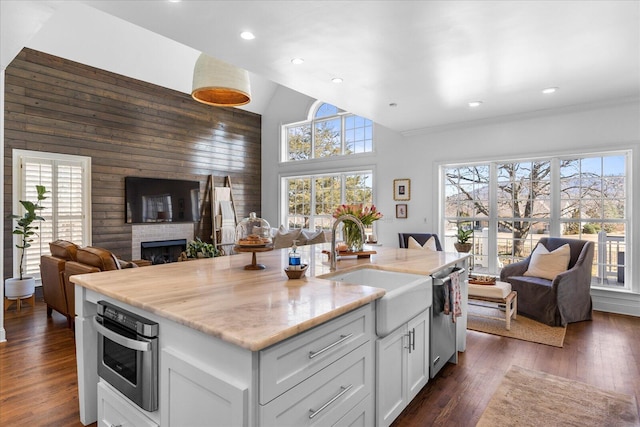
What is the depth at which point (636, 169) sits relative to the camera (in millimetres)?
4336

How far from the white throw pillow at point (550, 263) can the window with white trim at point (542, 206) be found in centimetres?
73

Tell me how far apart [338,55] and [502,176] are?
11.8ft

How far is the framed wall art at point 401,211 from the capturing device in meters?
6.34

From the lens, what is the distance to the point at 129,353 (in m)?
1.56

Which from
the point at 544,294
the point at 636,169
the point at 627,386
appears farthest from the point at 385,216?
the point at 627,386

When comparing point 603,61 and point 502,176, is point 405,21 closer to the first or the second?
point 603,61

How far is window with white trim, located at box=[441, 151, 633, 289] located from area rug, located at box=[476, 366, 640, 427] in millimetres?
2845

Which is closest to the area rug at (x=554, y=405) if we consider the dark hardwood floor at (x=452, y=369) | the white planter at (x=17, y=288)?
the dark hardwood floor at (x=452, y=369)

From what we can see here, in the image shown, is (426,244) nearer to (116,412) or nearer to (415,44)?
(415,44)

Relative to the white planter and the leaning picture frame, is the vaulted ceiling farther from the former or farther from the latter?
the white planter

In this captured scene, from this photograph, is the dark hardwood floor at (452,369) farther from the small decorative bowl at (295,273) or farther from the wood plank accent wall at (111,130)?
the wood plank accent wall at (111,130)

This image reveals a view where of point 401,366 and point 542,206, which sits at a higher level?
point 542,206

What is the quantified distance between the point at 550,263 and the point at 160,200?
20.7ft

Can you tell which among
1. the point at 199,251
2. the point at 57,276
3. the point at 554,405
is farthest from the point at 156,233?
the point at 554,405
